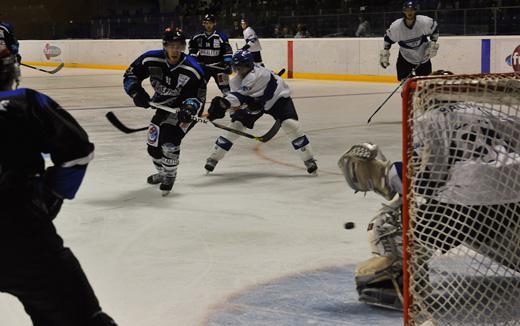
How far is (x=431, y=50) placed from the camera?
929cm

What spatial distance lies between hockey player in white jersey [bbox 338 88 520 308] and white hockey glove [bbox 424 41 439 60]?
6664mm

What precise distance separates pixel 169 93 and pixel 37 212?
11.7 ft

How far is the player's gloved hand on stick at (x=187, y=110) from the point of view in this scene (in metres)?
5.24

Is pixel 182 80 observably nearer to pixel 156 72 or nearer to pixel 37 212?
pixel 156 72

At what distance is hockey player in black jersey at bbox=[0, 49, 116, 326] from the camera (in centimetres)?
190

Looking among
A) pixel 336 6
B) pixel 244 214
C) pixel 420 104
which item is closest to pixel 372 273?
pixel 420 104

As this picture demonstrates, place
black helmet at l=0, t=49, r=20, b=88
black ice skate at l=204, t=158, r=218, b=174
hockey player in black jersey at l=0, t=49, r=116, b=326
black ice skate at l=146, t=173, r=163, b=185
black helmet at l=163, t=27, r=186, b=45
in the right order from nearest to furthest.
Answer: hockey player in black jersey at l=0, t=49, r=116, b=326 < black helmet at l=0, t=49, r=20, b=88 < black helmet at l=163, t=27, r=186, b=45 < black ice skate at l=146, t=173, r=163, b=185 < black ice skate at l=204, t=158, r=218, b=174

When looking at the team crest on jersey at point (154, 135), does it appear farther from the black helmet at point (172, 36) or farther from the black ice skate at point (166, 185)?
the black helmet at point (172, 36)

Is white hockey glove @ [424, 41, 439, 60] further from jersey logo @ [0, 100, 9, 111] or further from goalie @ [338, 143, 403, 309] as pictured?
jersey logo @ [0, 100, 9, 111]

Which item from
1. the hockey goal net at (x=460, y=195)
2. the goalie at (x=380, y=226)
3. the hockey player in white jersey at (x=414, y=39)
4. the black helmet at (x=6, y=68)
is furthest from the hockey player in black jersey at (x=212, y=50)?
the black helmet at (x=6, y=68)

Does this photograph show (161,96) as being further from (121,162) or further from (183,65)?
(121,162)

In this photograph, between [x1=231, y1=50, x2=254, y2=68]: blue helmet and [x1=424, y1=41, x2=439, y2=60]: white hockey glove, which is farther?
[x1=424, y1=41, x2=439, y2=60]: white hockey glove

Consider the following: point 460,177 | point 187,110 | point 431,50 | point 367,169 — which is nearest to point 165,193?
point 187,110

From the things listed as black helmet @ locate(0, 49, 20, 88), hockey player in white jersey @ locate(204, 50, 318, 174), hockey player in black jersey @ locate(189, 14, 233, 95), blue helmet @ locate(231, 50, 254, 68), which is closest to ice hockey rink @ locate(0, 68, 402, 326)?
hockey player in white jersey @ locate(204, 50, 318, 174)
